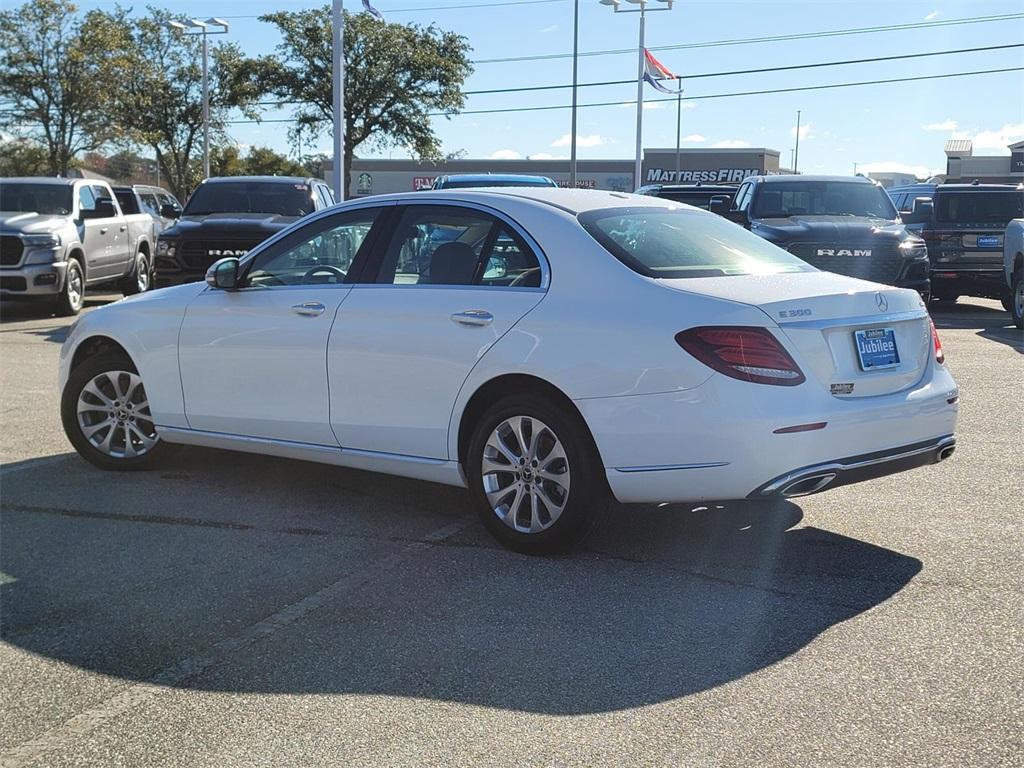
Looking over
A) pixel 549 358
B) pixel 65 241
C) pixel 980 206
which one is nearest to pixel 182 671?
pixel 549 358

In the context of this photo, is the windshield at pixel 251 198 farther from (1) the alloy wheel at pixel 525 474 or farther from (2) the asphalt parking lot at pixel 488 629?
(1) the alloy wheel at pixel 525 474

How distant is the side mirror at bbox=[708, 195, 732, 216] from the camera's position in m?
15.8

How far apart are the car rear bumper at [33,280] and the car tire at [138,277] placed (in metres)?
2.76

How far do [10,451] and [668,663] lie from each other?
517 centimetres

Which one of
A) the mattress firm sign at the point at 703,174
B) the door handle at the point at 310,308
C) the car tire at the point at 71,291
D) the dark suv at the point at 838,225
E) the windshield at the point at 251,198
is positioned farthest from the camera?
the mattress firm sign at the point at 703,174

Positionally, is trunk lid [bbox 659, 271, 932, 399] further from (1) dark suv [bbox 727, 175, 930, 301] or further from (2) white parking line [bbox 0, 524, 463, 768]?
(1) dark suv [bbox 727, 175, 930, 301]

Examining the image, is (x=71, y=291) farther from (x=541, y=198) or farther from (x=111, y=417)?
(x=541, y=198)

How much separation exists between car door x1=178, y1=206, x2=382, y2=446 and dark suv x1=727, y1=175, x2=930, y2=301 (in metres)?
8.67

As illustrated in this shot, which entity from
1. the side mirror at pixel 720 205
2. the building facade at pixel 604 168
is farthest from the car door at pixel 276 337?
the building facade at pixel 604 168

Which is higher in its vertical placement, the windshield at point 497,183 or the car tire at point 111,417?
the windshield at point 497,183

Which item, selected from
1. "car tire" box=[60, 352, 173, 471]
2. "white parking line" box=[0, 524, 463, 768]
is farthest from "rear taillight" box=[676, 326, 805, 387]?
"car tire" box=[60, 352, 173, 471]

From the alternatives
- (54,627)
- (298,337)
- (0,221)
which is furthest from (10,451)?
(0,221)

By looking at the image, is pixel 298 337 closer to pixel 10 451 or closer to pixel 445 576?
pixel 445 576

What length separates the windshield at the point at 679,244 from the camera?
210 inches
